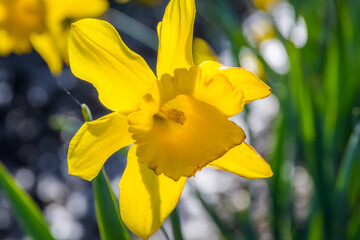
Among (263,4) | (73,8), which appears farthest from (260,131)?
(73,8)

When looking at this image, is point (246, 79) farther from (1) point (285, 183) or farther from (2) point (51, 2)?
(1) point (285, 183)

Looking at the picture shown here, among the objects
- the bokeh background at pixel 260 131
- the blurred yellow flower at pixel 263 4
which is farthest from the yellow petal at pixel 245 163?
the blurred yellow flower at pixel 263 4

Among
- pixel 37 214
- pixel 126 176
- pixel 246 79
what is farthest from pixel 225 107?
pixel 37 214

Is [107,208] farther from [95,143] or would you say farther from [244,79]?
[244,79]

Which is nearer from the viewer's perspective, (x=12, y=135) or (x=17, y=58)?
(x=12, y=135)

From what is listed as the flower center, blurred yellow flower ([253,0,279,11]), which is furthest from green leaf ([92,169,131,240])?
blurred yellow flower ([253,0,279,11])

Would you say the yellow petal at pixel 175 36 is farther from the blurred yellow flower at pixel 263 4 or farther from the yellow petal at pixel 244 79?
the blurred yellow flower at pixel 263 4

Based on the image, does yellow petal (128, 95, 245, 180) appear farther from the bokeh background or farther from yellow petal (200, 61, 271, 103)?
the bokeh background
